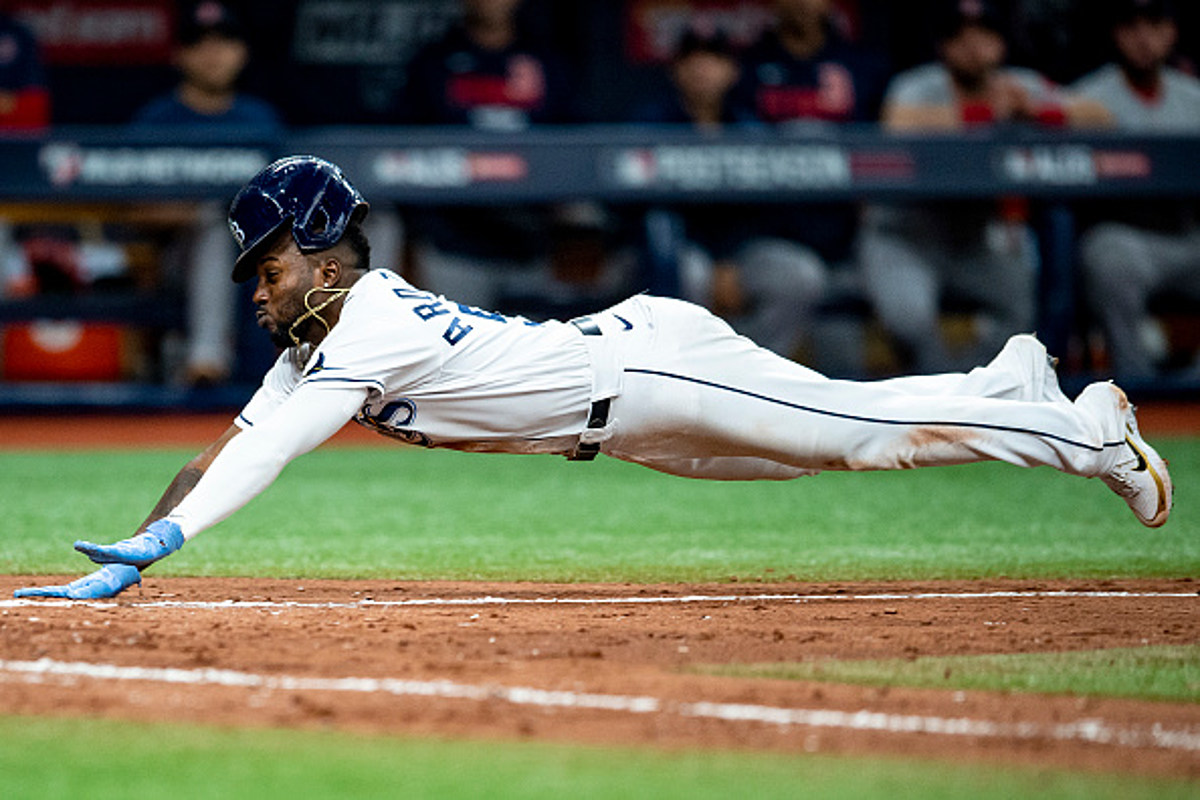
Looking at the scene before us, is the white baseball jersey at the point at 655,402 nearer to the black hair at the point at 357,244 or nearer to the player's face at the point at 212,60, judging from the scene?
the black hair at the point at 357,244

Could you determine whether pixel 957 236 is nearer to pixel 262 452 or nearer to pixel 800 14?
pixel 800 14

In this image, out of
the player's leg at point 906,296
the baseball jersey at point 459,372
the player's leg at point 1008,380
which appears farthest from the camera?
the player's leg at point 906,296

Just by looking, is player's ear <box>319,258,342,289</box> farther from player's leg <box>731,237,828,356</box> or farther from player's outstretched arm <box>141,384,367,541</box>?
player's leg <box>731,237,828,356</box>

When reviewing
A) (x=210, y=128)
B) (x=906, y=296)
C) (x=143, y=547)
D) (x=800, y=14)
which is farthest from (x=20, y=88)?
(x=143, y=547)

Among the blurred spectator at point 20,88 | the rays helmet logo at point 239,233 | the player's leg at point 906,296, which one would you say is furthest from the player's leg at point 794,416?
the blurred spectator at point 20,88

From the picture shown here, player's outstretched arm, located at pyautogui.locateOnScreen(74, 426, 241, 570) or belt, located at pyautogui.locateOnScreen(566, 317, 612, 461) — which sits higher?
belt, located at pyautogui.locateOnScreen(566, 317, 612, 461)

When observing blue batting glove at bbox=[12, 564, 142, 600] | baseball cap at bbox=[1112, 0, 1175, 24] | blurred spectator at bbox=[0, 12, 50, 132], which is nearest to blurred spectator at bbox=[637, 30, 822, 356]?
baseball cap at bbox=[1112, 0, 1175, 24]
